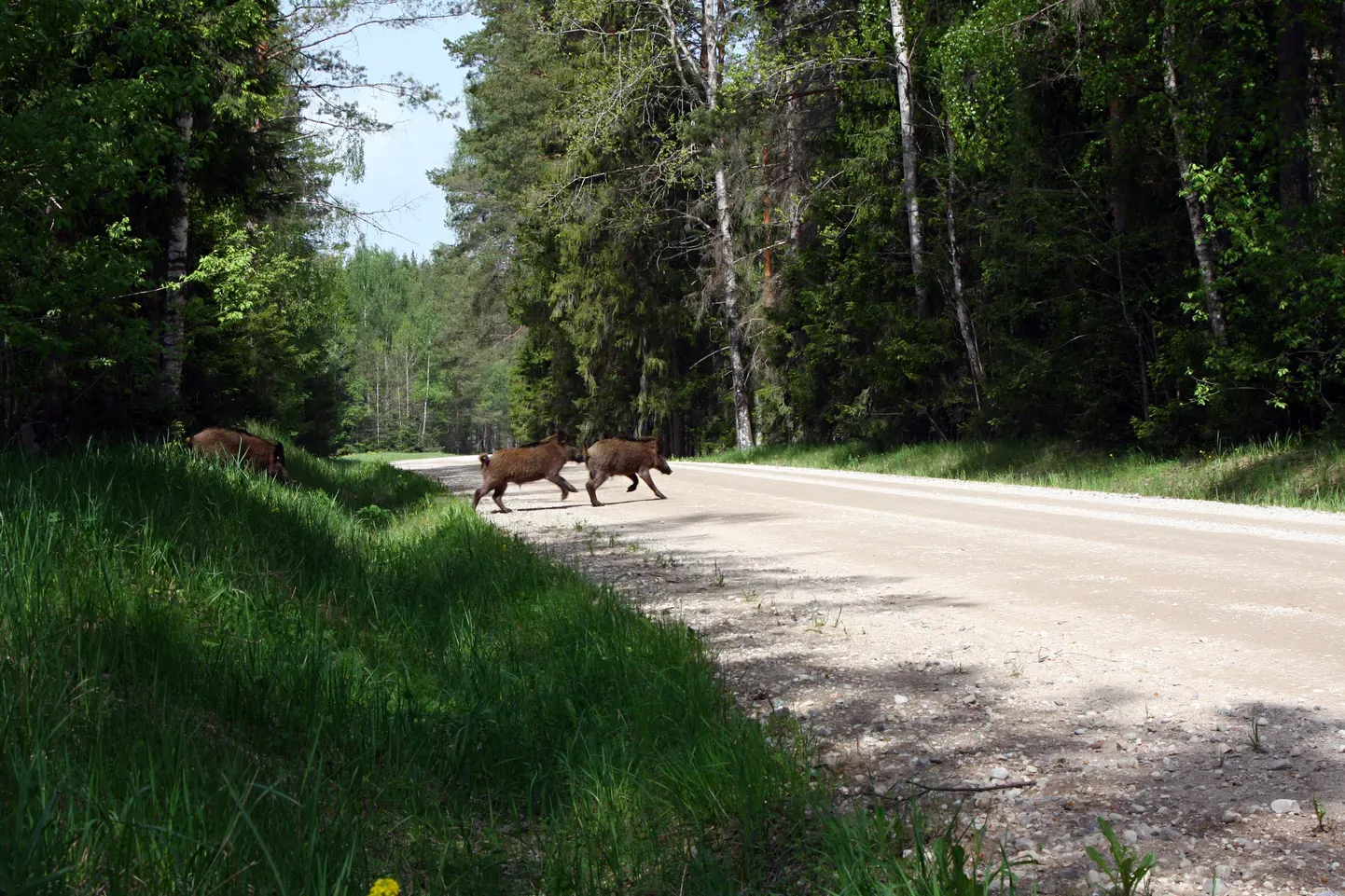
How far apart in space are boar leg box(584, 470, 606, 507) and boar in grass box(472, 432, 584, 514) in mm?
399

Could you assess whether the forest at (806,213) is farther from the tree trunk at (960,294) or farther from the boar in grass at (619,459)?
the boar in grass at (619,459)

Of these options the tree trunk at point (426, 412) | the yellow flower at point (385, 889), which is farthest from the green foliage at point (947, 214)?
the tree trunk at point (426, 412)

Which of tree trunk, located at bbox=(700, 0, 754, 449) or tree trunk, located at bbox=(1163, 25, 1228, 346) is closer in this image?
tree trunk, located at bbox=(1163, 25, 1228, 346)

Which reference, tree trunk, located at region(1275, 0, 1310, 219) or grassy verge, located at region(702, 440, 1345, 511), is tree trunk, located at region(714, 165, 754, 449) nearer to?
grassy verge, located at region(702, 440, 1345, 511)

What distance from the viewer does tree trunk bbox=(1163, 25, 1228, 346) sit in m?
15.4

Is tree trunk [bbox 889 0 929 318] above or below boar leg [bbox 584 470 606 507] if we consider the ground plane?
above

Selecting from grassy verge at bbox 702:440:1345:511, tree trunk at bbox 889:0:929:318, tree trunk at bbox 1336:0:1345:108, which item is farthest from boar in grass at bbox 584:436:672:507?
tree trunk at bbox 1336:0:1345:108

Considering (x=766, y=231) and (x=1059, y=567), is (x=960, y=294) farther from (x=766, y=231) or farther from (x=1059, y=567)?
(x=1059, y=567)

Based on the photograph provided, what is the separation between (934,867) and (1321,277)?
1267cm

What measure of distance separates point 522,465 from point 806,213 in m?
14.0

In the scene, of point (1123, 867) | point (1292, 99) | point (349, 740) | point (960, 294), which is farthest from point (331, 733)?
point (960, 294)

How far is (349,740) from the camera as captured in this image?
420cm

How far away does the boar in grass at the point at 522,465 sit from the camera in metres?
16.2

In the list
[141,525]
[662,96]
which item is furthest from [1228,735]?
[662,96]
